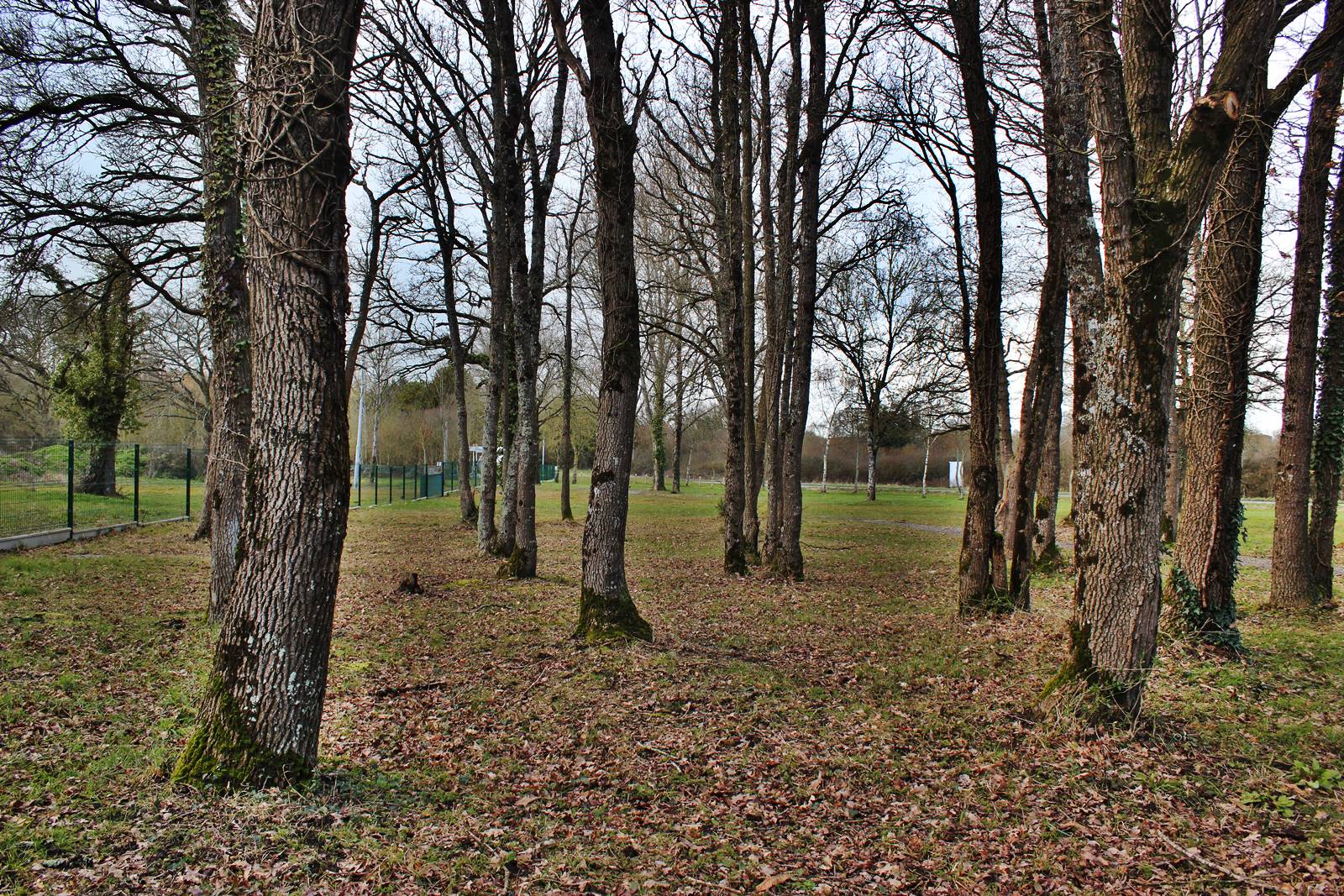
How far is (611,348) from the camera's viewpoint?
278 inches

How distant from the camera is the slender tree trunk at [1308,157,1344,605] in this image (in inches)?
354

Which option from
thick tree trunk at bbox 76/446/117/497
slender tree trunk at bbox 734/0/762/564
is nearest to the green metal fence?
thick tree trunk at bbox 76/446/117/497

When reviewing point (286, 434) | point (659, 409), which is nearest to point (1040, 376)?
point (286, 434)

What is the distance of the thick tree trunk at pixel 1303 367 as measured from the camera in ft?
27.1

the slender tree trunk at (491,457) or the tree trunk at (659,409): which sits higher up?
the tree trunk at (659,409)

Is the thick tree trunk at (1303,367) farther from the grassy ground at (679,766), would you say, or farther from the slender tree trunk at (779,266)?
the slender tree trunk at (779,266)

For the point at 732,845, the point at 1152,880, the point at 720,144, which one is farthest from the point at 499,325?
the point at 1152,880

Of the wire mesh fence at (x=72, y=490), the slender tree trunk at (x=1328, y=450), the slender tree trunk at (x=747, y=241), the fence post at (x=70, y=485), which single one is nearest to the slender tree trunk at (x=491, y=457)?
the slender tree trunk at (x=747, y=241)

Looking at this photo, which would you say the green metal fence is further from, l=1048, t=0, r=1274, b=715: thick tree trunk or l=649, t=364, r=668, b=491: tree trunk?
l=1048, t=0, r=1274, b=715: thick tree trunk

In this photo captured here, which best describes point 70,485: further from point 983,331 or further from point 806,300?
point 983,331

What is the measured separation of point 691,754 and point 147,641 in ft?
17.3

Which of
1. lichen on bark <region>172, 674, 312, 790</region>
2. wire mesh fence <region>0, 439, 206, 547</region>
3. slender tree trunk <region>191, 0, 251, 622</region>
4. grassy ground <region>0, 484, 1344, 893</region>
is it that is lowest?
grassy ground <region>0, 484, 1344, 893</region>

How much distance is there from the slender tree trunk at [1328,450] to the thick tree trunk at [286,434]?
1070cm

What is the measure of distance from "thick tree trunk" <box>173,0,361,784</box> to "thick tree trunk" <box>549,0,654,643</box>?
331cm
